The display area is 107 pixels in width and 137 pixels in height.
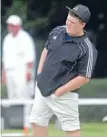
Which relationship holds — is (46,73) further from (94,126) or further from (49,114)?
(94,126)

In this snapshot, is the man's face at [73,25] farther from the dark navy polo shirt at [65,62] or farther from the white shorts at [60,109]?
the white shorts at [60,109]

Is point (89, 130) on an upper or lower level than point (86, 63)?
lower

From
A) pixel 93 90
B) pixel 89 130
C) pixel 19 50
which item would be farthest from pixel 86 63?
pixel 93 90

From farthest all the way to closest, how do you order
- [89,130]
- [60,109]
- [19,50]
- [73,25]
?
[19,50] → [89,130] → [60,109] → [73,25]

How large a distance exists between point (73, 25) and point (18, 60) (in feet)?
15.1

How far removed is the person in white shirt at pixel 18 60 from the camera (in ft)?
36.8

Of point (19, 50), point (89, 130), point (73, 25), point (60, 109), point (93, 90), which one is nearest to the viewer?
point (73, 25)

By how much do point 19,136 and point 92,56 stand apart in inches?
121

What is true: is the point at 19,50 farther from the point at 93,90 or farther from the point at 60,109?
the point at 60,109

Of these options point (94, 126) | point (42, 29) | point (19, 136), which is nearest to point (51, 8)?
point (42, 29)

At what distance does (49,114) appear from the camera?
A: 23.0 feet

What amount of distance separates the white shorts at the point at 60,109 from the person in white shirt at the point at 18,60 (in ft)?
14.0

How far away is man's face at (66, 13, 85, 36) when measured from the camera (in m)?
6.75

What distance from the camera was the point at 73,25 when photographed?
675 centimetres
